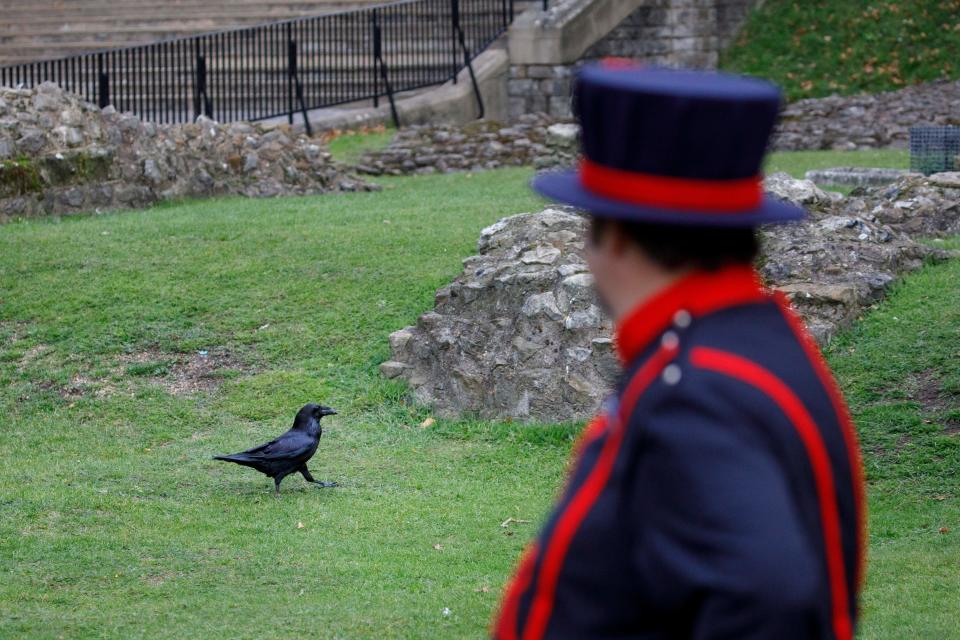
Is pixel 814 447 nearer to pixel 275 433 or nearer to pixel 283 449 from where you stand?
pixel 283 449

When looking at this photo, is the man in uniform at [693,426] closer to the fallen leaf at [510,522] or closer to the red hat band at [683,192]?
the red hat band at [683,192]

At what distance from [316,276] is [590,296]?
3066mm

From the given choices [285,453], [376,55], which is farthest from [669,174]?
[376,55]

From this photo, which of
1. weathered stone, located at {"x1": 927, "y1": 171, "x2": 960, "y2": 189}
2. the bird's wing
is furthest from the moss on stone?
weathered stone, located at {"x1": 927, "y1": 171, "x2": 960, "y2": 189}

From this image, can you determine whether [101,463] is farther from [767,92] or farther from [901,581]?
[767,92]

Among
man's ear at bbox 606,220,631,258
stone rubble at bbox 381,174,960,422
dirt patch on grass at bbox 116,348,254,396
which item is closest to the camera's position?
man's ear at bbox 606,220,631,258

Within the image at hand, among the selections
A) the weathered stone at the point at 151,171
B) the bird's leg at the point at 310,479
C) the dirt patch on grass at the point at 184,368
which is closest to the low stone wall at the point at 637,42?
the weathered stone at the point at 151,171

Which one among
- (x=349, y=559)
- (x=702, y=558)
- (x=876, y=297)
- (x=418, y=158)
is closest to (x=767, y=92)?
(x=702, y=558)

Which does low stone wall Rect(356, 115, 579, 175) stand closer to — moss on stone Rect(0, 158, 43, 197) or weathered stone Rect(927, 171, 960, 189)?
moss on stone Rect(0, 158, 43, 197)

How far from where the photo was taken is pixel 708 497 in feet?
5.66

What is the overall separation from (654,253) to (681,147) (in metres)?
0.16

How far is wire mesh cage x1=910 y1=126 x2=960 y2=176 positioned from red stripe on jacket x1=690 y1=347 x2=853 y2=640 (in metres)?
13.0

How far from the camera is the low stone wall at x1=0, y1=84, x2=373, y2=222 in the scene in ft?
44.9

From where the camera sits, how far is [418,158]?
18281 mm
